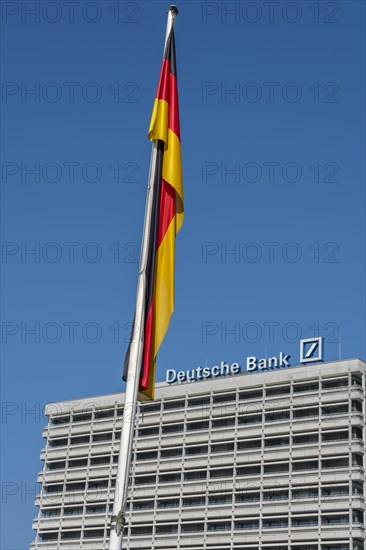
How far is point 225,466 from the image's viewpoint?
140625 millimetres

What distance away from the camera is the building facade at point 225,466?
127938 mm

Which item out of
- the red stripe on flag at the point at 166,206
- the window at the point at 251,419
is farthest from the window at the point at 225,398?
the red stripe on flag at the point at 166,206

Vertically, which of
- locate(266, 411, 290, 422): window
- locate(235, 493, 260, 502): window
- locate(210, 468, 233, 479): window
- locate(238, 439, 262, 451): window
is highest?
locate(266, 411, 290, 422): window

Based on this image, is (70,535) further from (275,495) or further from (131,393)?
(131,393)

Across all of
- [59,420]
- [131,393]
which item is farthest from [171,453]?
[131,393]

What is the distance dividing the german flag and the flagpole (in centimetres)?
12

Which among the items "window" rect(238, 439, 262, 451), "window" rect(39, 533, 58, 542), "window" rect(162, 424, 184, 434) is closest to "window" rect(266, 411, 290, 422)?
"window" rect(238, 439, 262, 451)

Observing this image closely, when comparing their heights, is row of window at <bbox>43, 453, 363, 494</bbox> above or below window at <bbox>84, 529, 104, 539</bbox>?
above

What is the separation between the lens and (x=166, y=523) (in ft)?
472

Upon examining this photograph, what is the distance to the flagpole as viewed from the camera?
1884 centimetres

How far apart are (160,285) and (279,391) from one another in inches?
4713

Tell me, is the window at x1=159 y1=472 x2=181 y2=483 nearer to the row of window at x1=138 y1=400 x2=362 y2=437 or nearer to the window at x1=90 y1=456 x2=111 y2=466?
the row of window at x1=138 y1=400 x2=362 y2=437

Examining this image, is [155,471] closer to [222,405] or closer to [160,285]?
[222,405]

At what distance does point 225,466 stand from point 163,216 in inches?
4805
